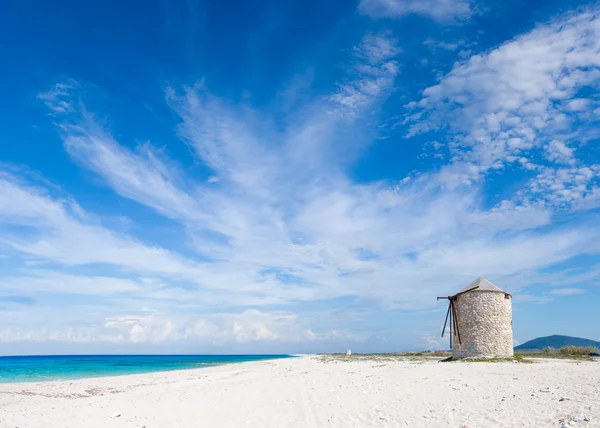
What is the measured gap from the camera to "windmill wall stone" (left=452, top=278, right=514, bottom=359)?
1169 inches

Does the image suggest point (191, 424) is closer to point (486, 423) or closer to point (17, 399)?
point (486, 423)

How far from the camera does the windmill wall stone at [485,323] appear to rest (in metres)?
29.7

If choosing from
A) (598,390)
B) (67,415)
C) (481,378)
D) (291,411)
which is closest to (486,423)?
(598,390)

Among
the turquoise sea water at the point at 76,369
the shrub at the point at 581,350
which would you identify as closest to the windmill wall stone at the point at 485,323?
the shrub at the point at 581,350

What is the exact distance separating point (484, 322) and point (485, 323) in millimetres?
97

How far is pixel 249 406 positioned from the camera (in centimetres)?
1609

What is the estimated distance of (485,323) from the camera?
1179 inches

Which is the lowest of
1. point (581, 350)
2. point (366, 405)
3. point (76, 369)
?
point (76, 369)

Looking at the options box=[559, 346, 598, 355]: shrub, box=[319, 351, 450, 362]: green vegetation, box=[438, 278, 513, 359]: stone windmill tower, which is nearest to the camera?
box=[438, 278, 513, 359]: stone windmill tower

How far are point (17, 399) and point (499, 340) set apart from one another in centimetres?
3141

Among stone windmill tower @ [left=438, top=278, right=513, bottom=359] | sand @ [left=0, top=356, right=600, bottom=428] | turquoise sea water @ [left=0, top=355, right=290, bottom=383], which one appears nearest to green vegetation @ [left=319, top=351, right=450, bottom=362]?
stone windmill tower @ [left=438, top=278, right=513, bottom=359]

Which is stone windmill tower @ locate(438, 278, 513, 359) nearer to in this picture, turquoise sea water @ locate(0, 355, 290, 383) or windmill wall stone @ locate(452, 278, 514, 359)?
windmill wall stone @ locate(452, 278, 514, 359)

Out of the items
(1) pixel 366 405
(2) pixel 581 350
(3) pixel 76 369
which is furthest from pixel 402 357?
(3) pixel 76 369

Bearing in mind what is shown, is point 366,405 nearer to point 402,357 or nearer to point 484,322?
point 484,322
